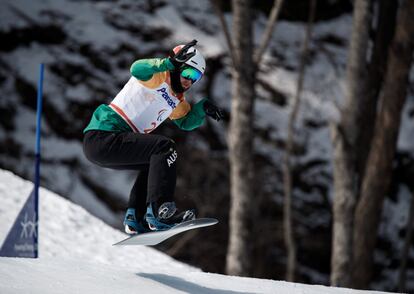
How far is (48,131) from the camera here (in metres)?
13.7

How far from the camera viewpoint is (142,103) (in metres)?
4.94

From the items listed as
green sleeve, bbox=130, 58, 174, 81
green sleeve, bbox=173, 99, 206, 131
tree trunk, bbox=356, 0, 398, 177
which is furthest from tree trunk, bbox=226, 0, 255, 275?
green sleeve, bbox=130, 58, 174, 81

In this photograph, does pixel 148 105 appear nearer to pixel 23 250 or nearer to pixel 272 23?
pixel 23 250

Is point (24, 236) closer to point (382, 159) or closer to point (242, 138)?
point (242, 138)

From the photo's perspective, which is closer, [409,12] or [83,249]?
[83,249]

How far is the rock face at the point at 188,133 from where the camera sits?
43.0 feet

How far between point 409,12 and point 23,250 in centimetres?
642

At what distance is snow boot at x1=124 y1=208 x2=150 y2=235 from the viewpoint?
524cm

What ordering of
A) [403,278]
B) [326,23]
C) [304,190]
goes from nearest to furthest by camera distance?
1. [403,278]
2. [304,190]
3. [326,23]

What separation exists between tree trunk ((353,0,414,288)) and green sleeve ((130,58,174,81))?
226 inches

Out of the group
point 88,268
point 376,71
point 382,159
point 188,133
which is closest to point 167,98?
point 88,268

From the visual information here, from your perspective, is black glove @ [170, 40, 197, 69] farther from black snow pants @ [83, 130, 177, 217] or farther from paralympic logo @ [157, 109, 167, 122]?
black snow pants @ [83, 130, 177, 217]

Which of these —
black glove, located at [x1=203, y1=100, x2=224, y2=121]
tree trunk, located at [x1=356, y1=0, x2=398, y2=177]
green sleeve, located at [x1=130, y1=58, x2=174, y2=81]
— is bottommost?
tree trunk, located at [x1=356, y1=0, x2=398, y2=177]

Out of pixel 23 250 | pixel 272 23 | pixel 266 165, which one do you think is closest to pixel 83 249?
pixel 23 250
